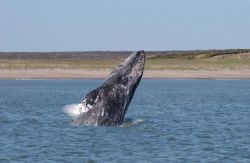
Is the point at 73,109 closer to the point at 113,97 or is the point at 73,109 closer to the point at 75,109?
the point at 75,109

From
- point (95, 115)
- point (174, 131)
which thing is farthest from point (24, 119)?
point (95, 115)

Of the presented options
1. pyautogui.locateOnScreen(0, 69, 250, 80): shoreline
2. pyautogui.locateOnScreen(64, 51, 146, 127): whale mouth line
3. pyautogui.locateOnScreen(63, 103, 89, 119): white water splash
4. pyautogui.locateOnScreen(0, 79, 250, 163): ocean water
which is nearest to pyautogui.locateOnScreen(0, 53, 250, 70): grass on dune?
pyautogui.locateOnScreen(0, 69, 250, 80): shoreline

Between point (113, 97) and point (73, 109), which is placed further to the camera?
point (113, 97)

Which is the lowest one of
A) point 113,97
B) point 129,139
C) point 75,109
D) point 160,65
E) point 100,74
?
point 160,65

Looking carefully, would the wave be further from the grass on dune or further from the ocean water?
the grass on dune

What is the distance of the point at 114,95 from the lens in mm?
19703

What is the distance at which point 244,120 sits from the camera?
28391 mm

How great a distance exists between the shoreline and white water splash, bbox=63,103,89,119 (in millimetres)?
53540

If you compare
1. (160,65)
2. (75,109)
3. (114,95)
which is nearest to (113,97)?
(114,95)

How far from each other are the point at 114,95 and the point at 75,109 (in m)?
0.94

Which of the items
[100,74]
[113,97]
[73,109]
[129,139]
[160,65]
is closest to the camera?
[73,109]

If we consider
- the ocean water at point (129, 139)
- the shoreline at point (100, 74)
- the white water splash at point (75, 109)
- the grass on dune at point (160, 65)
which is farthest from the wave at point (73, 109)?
the grass on dune at point (160, 65)

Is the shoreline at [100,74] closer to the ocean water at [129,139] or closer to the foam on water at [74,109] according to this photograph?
the ocean water at [129,139]

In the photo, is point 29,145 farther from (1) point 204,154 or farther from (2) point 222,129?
(2) point 222,129
